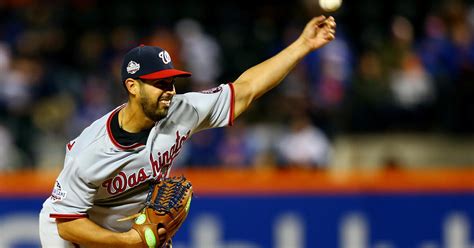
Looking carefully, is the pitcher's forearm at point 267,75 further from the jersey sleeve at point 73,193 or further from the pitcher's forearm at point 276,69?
the jersey sleeve at point 73,193

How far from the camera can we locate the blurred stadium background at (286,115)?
8.37 meters

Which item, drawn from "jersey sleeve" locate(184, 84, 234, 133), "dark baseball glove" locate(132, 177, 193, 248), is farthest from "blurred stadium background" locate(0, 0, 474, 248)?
"dark baseball glove" locate(132, 177, 193, 248)

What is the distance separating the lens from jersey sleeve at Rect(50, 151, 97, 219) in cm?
457

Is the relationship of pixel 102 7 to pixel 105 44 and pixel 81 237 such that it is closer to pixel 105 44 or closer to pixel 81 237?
pixel 105 44

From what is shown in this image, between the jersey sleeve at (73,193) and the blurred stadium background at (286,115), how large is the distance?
3.65 m

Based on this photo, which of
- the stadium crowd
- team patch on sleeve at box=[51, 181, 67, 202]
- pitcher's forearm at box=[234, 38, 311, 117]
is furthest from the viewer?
the stadium crowd

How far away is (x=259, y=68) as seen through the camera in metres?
5.04

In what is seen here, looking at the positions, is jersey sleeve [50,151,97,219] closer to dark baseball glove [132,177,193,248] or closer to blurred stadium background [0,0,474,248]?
dark baseball glove [132,177,193,248]

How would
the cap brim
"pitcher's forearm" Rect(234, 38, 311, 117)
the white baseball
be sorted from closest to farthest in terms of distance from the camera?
the cap brim < the white baseball < "pitcher's forearm" Rect(234, 38, 311, 117)

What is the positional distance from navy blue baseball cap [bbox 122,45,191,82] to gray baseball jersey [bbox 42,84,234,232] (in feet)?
1.07

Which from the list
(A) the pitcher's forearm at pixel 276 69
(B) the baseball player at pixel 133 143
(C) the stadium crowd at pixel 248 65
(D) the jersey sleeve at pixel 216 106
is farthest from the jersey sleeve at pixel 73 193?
(C) the stadium crowd at pixel 248 65

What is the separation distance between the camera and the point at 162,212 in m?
4.57

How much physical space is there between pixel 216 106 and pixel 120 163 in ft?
2.34

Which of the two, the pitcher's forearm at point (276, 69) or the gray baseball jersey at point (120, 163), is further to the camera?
the pitcher's forearm at point (276, 69)
